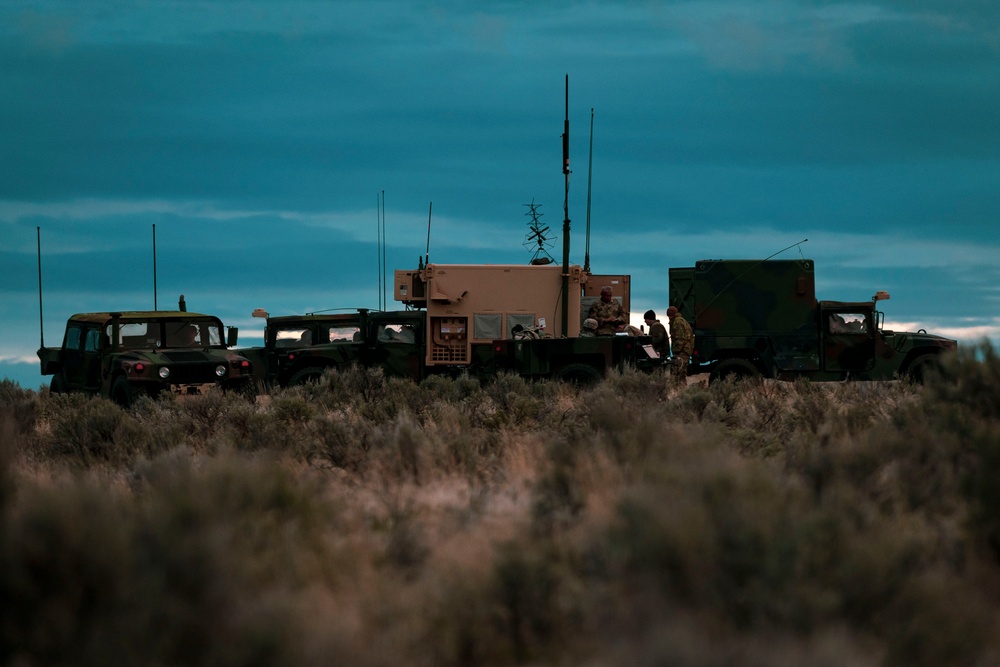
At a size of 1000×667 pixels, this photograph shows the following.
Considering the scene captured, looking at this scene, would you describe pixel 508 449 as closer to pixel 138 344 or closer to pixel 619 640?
pixel 619 640

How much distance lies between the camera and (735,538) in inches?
195

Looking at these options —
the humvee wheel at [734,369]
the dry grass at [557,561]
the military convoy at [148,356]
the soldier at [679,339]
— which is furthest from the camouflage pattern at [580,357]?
the dry grass at [557,561]

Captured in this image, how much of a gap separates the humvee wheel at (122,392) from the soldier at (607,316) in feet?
27.6

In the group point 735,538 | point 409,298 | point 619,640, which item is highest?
point 409,298

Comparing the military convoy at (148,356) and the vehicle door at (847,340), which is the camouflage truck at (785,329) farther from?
the military convoy at (148,356)

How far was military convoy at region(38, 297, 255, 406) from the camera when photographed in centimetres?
1831

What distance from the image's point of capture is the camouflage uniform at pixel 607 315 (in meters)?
21.1

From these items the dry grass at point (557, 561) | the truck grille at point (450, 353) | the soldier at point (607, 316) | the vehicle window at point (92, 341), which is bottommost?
the dry grass at point (557, 561)

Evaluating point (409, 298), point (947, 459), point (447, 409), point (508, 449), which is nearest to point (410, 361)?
point (409, 298)

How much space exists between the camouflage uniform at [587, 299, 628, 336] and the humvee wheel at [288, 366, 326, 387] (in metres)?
5.26

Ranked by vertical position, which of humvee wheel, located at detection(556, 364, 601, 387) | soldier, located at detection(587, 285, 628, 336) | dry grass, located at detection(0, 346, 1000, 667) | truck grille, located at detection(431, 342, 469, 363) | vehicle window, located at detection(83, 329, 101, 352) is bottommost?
dry grass, located at detection(0, 346, 1000, 667)

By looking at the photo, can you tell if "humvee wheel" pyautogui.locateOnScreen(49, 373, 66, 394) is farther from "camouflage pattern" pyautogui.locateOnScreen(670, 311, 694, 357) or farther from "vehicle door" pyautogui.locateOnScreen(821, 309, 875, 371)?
"vehicle door" pyautogui.locateOnScreen(821, 309, 875, 371)

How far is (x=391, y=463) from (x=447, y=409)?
14.9 ft

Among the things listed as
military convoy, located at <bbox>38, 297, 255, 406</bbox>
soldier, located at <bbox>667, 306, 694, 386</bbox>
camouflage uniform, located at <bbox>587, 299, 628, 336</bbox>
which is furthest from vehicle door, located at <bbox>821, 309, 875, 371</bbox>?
military convoy, located at <bbox>38, 297, 255, 406</bbox>
